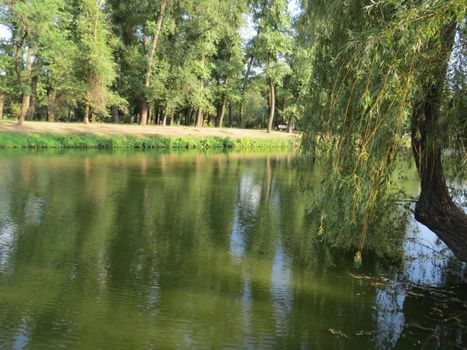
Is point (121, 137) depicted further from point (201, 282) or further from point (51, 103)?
point (201, 282)

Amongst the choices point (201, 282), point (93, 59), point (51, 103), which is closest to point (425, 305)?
point (201, 282)

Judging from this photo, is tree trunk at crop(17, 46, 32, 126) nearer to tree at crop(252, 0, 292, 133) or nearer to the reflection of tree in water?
tree at crop(252, 0, 292, 133)

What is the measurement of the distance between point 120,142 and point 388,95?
91.3ft

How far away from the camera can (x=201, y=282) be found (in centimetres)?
757

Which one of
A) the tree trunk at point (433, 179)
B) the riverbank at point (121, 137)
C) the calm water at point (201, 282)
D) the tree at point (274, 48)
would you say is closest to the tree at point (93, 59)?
the riverbank at point (121, 137)

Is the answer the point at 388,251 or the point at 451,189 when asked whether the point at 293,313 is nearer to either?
the point at 388,251

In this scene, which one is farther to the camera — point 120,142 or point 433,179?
point 120,142

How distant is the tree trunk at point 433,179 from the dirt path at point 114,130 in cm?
2264

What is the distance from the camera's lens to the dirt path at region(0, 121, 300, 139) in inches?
1166

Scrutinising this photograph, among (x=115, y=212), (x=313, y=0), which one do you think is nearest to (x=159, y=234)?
(x=115, y=212)

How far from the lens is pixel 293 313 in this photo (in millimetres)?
6562

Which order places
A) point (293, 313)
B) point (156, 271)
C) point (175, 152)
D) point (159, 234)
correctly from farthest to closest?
point (175, 152)
point (159, 234)
point (156, 271)
point (293, 313)

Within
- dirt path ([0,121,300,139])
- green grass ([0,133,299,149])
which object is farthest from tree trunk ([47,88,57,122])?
green grass ([0,133,299,149])

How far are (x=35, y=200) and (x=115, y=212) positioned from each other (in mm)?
2613
